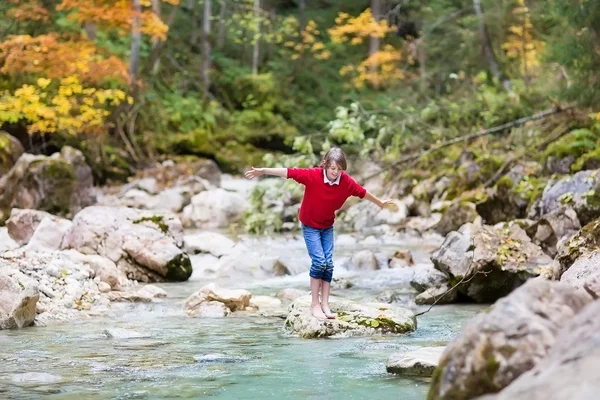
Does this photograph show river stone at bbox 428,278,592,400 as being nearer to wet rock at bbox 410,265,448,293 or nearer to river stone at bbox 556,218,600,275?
river stone at bbox 556,218,600,275

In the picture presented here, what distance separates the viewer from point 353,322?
677cm

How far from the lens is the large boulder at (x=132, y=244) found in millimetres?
10578

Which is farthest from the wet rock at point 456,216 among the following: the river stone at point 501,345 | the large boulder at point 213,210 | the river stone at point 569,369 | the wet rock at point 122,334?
the river stone at point 569,369

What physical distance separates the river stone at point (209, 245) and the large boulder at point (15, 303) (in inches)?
216

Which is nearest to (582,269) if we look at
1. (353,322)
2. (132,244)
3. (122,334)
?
(353,322)

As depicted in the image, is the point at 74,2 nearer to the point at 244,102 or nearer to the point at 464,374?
the point at 244,102

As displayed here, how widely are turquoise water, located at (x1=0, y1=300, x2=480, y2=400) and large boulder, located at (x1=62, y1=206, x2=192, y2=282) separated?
2.87m

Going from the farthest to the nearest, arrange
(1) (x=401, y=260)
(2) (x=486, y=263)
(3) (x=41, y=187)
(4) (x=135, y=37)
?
(4) (x=135, y=37)
(3) (x=41, y=187)
(1) (x=401, y=260)
(2) (x=486, y=263)

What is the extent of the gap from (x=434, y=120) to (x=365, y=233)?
4.54 m

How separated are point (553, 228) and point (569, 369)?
7738 millimetres

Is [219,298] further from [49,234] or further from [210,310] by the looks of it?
[49,234]

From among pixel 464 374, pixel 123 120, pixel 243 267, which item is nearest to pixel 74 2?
pixel 123 120

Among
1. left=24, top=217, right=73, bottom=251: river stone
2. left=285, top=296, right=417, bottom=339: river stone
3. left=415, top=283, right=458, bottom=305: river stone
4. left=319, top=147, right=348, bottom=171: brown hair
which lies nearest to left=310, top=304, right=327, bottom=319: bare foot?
left=285, top=296, right=417, bottom=339: river stone

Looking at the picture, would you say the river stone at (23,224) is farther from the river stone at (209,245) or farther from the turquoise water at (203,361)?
the turquoise water at (203,361)
